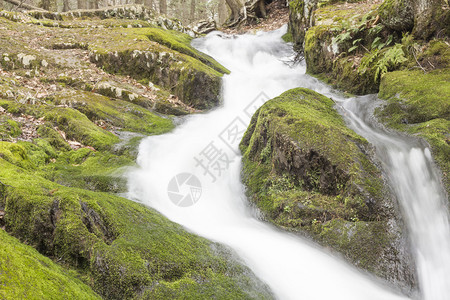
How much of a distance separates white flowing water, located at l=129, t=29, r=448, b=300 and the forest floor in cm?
928

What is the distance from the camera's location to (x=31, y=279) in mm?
1719

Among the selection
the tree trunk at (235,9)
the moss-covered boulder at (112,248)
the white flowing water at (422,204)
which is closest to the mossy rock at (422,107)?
the white flowing water at (422,204)

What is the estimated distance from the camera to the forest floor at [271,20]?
19.0 m

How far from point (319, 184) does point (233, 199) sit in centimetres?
175

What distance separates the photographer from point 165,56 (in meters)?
10.5

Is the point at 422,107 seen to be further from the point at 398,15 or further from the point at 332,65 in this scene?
the point at 332,65

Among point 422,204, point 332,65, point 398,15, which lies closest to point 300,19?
point 332,65

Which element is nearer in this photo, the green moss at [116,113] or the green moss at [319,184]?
the green moss at [319,184]

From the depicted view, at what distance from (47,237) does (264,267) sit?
2.44 m

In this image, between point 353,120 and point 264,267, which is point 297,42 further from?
point 264,267

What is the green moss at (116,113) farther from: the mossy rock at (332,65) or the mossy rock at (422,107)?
the mossy rock at (422,107)

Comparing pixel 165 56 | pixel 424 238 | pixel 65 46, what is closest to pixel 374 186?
pixel 424 238

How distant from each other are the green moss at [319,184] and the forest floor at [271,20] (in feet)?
50.0

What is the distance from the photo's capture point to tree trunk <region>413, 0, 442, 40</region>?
637cm
